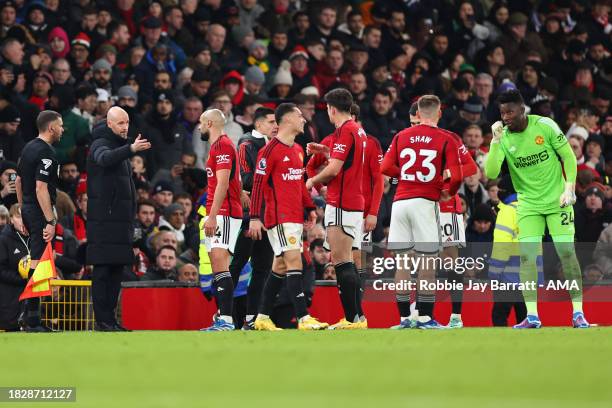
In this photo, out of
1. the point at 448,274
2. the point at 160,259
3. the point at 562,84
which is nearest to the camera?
the point at 448,274

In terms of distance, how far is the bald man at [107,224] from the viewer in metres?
13.0

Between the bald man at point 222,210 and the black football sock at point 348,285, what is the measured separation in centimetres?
106

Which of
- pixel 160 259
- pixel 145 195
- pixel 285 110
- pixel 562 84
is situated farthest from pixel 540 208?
pixel 562 84

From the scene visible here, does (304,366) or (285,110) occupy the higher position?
(285,110)

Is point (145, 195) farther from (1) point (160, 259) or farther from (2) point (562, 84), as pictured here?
(2) point (562, 84)

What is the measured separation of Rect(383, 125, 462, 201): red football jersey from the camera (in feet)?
41.4

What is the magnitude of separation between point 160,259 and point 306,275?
1.82 m

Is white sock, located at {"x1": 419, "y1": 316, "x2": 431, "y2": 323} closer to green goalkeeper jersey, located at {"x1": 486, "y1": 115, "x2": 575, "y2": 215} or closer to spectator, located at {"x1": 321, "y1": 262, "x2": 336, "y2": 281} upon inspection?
green goalkeeper jersey, located at {"x1": 486, "y1": 115, "x2": 575, "y2": 215}

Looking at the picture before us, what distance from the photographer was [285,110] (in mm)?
13008

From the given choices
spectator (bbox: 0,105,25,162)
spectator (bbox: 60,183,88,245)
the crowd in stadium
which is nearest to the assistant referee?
the crowd in stadium

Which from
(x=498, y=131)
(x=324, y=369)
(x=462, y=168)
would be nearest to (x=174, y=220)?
→ (x=462, y=168)

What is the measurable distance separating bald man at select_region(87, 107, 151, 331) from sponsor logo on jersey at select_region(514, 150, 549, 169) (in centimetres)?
368

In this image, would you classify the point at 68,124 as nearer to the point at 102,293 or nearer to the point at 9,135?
the point at 9,135

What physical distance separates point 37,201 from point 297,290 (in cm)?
265
